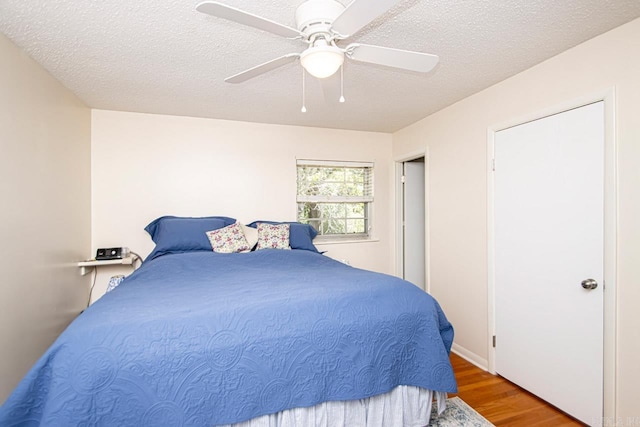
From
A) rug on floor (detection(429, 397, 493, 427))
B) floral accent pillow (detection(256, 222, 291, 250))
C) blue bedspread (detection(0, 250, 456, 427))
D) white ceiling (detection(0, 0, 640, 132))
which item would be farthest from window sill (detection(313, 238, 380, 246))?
rug on floor (detection(429, 397, 493, 427))

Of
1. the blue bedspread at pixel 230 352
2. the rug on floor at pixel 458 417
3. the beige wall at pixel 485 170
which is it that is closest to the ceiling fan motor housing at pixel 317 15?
the blue bedspread at pixel 230 352

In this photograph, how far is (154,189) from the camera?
3092mm

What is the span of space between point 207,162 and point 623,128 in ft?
10.9

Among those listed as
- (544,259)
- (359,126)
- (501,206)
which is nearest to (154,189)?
(359,126)

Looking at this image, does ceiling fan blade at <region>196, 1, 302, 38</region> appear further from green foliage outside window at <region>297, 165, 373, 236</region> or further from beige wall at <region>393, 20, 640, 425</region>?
green foliage outside window at <region>297, 165, 373, 236</region>

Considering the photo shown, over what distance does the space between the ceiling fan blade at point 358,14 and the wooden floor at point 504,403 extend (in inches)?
91.7

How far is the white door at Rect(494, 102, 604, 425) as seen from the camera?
177cm

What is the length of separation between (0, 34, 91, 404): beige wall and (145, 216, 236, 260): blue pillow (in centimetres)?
64

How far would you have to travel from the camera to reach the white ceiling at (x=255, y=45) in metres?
1.52

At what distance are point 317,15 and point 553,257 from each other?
207 centimetres

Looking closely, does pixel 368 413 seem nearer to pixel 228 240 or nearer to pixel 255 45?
pixel 228 240

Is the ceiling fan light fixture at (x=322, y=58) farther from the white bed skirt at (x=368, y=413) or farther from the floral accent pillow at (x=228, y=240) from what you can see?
the floral accent pillow at (x=228, y=240)

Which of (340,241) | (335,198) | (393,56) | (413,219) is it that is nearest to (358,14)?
(393,56)

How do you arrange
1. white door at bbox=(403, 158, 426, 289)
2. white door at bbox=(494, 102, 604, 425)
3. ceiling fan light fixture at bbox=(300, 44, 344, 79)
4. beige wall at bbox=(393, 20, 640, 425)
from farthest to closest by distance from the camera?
white door at bbox=(403, 158, 426, 289) < white door at bbox=(494, 102, 604, 425) < beige wall at bbox=(393, 20, 640, 425) < ceiling fan light fixture at bbox=(300, 44, 344, 79)
